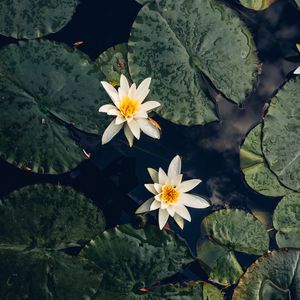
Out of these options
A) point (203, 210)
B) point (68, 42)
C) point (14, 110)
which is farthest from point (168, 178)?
point (68, 42)

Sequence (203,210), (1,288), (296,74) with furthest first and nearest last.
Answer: (296,74)
(203,210)
(1,288)

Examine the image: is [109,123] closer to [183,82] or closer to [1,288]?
[183,82]

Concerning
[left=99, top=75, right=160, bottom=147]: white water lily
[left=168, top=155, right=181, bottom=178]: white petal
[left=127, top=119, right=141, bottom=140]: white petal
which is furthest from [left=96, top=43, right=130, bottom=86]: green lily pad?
[left=168, top=155, right=181, bottom=178]: white petal

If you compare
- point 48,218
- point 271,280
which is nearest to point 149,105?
point 48,218

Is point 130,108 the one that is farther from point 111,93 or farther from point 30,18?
point 30,18

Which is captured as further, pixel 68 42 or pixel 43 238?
pixel 68 42
